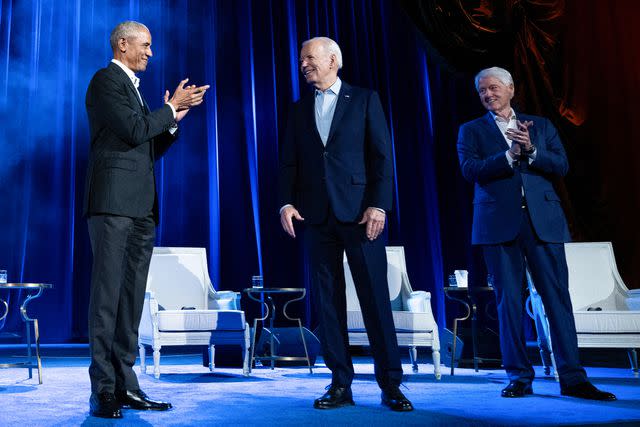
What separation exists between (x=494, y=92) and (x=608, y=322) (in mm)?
1723

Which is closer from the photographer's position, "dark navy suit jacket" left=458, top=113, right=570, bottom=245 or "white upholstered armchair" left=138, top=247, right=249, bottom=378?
"dark navy suit jacket" left=458, top=113, right=570, bottom=245

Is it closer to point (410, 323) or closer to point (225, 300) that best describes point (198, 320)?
point (225, 300)

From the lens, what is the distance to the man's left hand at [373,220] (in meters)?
2.55

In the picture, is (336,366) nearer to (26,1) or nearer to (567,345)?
(567,345)

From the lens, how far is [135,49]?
2.60 m

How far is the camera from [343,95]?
273 centimetres

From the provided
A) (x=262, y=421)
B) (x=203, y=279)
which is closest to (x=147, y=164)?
(x=262, y=421)

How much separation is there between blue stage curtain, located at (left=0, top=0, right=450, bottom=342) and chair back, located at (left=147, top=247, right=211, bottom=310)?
1.35m

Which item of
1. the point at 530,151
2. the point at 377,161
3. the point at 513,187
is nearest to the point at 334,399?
the point at 377,161

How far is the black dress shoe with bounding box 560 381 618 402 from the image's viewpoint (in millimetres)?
2737

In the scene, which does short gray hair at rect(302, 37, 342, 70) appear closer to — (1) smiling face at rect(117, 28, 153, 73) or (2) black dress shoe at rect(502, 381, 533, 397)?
(1) smiling face at rect(117, 28, 153, 73)

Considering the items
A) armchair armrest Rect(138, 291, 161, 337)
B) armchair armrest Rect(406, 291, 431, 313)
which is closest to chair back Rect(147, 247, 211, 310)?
armchair armrest Rect(138, 291, 161, 337)

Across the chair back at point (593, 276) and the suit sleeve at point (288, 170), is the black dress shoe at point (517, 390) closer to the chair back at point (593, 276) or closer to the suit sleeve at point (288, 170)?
the suit sleeve at point (288, 170)

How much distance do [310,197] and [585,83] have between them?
4.60 m
